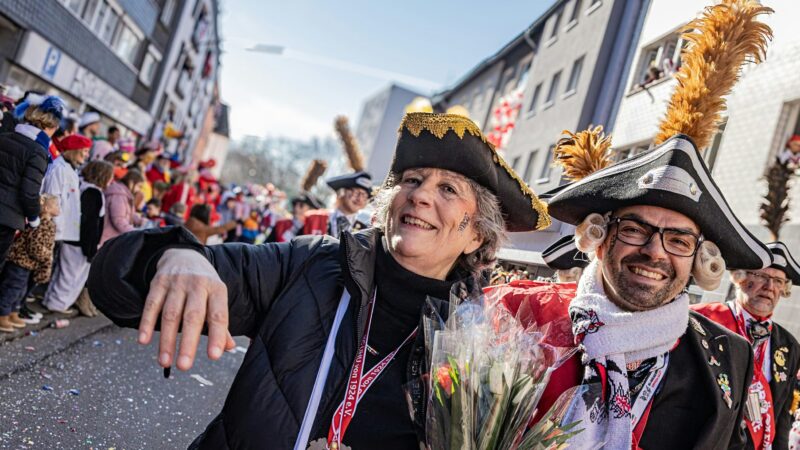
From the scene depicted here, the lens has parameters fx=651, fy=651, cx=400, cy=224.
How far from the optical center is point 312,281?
2.17 metres

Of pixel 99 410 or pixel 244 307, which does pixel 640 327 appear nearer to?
pixel 244 307

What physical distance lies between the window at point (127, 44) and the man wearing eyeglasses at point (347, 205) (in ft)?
51.1

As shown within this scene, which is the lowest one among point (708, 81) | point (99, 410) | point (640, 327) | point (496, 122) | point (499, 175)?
point (99, 410)

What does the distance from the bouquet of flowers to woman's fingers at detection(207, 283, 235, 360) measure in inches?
27.8

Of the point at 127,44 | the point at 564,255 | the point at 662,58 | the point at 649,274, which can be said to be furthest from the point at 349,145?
the point at 127,44

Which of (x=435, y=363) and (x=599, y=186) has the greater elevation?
(x=599, y=186)

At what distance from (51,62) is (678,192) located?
16392mm

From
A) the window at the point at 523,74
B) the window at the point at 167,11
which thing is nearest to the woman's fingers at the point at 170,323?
the window at the point at 523,74

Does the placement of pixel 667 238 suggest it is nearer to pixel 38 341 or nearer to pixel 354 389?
pixel 354 389

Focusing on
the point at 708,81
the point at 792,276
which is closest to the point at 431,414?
the point at 708,81

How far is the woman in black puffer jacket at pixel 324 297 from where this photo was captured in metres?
1.68

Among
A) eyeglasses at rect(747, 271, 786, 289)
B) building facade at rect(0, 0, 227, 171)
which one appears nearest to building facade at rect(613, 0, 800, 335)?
eyeglasses at rect(747, 271, 786, 289)

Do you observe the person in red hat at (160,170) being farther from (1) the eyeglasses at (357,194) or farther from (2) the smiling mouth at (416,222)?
(2) the smiling mouth at (416,222)

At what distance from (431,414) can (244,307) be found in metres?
0.68
